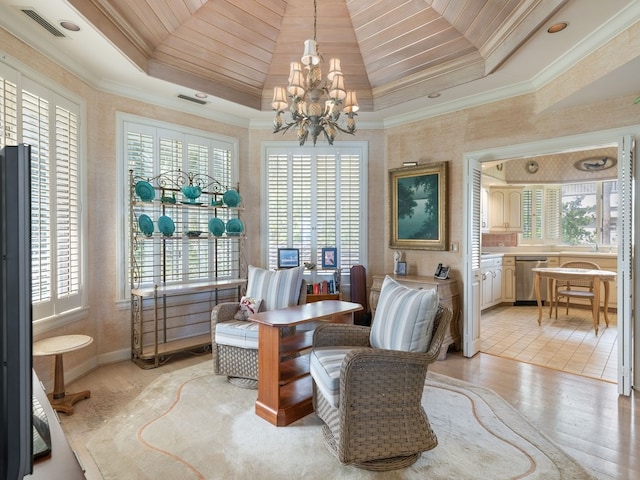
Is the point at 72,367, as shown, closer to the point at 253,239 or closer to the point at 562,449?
the point at 253,239

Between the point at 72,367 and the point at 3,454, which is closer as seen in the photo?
the point at 3,454

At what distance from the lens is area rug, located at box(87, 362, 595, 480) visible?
212 centimetres

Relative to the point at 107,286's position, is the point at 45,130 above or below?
above

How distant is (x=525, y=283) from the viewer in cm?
692

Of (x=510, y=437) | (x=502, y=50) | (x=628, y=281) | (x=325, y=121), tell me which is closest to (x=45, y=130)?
(x=325, y=121)

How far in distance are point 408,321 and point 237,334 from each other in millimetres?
1609

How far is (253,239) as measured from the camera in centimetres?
505

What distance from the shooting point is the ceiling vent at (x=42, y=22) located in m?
2.63

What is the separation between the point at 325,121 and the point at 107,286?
9.45ft

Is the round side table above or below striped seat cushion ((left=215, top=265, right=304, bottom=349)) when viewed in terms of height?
below

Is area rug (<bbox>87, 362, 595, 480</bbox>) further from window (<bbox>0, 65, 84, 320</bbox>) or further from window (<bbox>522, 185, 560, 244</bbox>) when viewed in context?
window (<bbox>522, 185, 560, 244</bbox>)

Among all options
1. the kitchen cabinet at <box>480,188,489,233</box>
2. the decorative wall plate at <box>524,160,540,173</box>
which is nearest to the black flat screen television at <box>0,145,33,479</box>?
the kitchen cabinet at <box>480,188,489,233</box>

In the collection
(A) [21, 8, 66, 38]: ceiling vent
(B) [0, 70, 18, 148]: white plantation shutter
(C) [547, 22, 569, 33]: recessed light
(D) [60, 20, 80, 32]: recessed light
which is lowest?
(B) [0, 70, 18, 148]: white plantation shutter

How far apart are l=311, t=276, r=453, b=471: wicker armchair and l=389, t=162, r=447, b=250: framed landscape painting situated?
8.03ft
